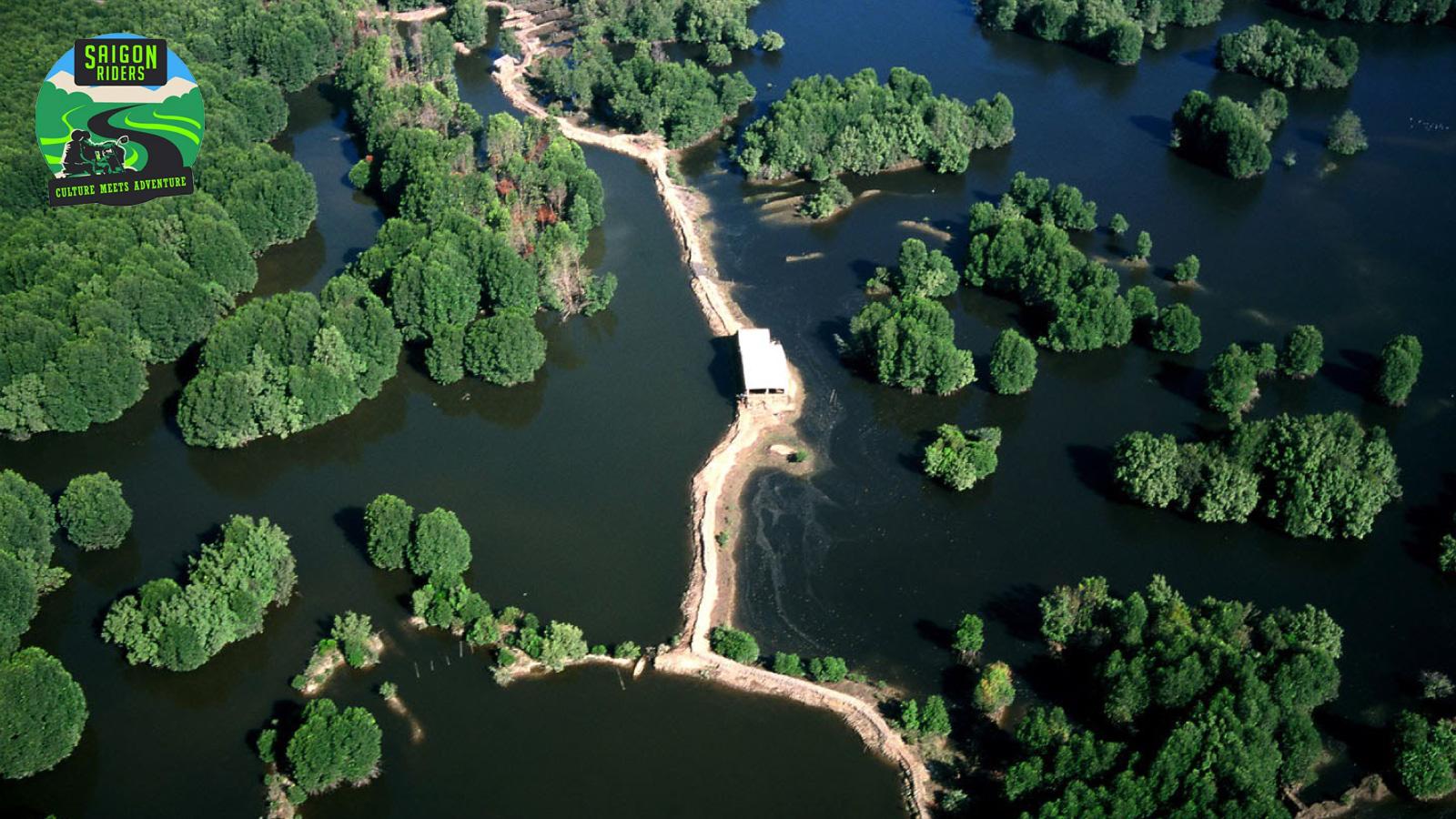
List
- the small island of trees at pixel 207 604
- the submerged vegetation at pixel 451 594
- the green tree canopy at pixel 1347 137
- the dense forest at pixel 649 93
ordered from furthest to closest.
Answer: the dense forest at pixel 649 93
the green tree canopy at pixel 1347 137
the submerged vegetation at pixel 451 594
the small island of trees at pixel 207 604

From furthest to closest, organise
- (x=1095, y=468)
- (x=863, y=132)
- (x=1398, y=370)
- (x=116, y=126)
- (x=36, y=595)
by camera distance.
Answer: (x=863, y=132) → (x=116, y=126) → (x=1398, y=370) → (x=1095, y=468) → (x=36, y=595)

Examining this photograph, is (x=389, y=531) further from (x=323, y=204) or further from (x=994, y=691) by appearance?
(x=323, y=204)

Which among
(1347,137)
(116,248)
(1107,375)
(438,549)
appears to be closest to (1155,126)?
(1347,137)

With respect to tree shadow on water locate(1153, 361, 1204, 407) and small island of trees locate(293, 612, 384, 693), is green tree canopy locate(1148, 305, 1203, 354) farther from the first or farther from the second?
small island of trees locate(293, 612, 384, 693)

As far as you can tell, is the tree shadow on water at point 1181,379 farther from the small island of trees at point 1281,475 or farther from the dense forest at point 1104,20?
the dense forest at point 1104,20

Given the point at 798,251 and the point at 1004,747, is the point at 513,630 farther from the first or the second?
the point at 798,251

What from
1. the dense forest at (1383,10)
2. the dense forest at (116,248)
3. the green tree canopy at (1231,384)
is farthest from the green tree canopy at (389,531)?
the dense forest at (1383,10)
